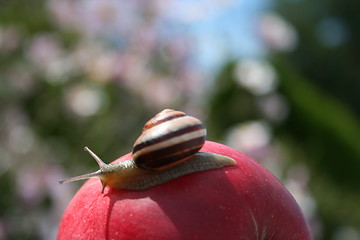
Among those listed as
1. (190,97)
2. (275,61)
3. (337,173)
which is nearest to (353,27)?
(275,61)

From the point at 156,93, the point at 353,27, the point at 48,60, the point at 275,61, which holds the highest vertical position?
the point at 48,60

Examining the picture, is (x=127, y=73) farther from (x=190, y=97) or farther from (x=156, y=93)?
(x=190, y=97)

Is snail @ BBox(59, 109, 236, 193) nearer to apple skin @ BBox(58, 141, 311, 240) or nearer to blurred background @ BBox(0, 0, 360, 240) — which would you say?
apple skin @ BBox(58, 141, 311, 240)

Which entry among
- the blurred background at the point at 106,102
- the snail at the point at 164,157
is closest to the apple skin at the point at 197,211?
the snail at the point at 164,157

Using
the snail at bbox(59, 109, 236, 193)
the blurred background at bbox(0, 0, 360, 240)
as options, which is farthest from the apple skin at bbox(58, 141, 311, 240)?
the blurred background at bbox(0, 0, 360, 240)

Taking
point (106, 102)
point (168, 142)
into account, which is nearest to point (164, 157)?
point (168, 142)

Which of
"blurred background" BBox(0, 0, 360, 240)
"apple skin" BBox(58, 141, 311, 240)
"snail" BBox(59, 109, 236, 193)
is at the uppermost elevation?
"snail" BBox(59, 109, 236, 193)
